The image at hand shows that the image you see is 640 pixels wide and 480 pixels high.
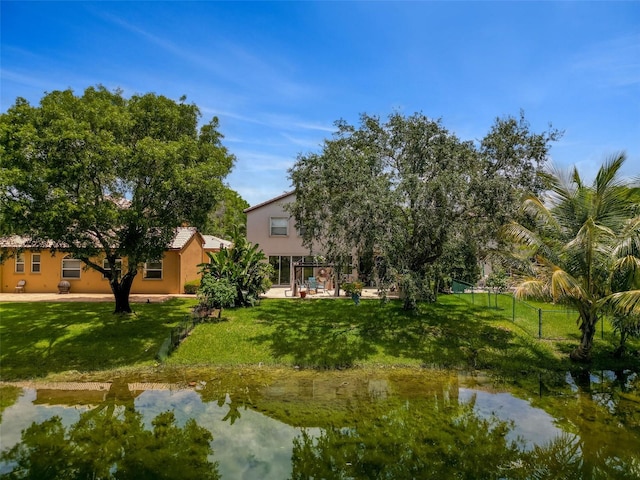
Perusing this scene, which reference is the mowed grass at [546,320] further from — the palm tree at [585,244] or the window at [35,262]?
the window at [35,262]

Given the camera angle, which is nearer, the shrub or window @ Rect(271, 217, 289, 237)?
the shrub

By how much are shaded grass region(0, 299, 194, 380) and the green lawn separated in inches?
1.3

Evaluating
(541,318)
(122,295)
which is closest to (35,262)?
(122,295)

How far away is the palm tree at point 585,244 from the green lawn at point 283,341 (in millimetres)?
2400

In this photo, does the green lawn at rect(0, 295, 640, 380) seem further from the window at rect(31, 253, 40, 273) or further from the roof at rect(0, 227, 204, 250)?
the window at rect(31, 253, 40, 273)

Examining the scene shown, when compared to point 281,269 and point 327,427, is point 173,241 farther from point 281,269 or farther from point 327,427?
point 327,427

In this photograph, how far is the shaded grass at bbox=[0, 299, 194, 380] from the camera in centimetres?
1336

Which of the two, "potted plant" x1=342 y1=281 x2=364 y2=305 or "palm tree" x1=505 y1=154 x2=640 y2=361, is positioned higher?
"palm tree" x1=505 y1=154 x2=640 y2=361

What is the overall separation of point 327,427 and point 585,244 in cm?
930

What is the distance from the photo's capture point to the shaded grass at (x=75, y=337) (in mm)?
13359

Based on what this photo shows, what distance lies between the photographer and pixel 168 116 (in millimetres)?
16047

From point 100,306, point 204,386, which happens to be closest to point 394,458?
point 204,386

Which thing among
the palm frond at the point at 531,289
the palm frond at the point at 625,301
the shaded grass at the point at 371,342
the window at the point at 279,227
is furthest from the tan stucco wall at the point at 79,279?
the palm frond at the point at 625,301

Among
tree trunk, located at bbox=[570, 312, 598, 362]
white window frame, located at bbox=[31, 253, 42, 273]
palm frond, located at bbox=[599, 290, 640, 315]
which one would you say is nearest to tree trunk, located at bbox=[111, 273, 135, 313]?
white window frame, located at bbox=[31, 253, 42, 273]
